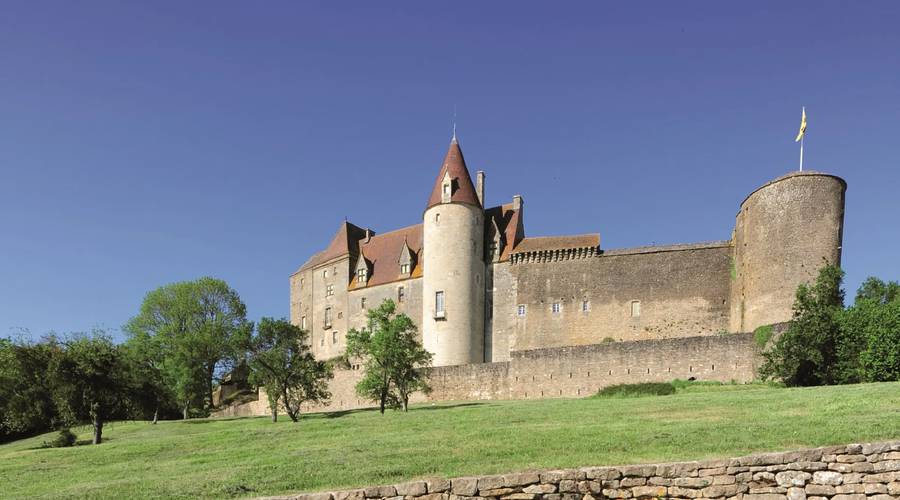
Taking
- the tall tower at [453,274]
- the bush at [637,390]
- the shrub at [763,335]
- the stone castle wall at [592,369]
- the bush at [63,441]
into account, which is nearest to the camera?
the bush at [63,441]

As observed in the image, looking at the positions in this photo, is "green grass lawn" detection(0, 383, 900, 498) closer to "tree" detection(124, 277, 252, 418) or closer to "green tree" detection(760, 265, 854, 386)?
"green tree" detection(760, 265, 854, 386)

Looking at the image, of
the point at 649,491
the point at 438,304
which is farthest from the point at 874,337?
the point at 438,304

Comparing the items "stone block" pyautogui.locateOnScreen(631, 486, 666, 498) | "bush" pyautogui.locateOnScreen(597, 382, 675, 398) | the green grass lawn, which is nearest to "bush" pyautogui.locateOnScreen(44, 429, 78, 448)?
the green grass lawn

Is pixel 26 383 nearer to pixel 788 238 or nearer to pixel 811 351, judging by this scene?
pixel 811 351

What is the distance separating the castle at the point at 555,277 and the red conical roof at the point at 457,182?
0.12m

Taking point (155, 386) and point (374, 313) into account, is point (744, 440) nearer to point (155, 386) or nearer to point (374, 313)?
point (374, 313)

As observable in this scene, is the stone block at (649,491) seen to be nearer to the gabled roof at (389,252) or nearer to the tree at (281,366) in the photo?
the tree at (281,366)

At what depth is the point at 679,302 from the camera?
169ft

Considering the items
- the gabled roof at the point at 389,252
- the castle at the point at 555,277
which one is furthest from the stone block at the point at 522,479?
the gabled roof at the point at 389,252

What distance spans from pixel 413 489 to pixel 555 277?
148 feet

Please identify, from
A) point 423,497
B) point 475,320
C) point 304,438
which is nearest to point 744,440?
point 423,497

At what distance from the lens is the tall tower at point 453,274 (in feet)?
186

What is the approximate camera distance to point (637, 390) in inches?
1644

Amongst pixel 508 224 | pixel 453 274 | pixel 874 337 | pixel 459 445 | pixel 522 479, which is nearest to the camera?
pixel 522 479
